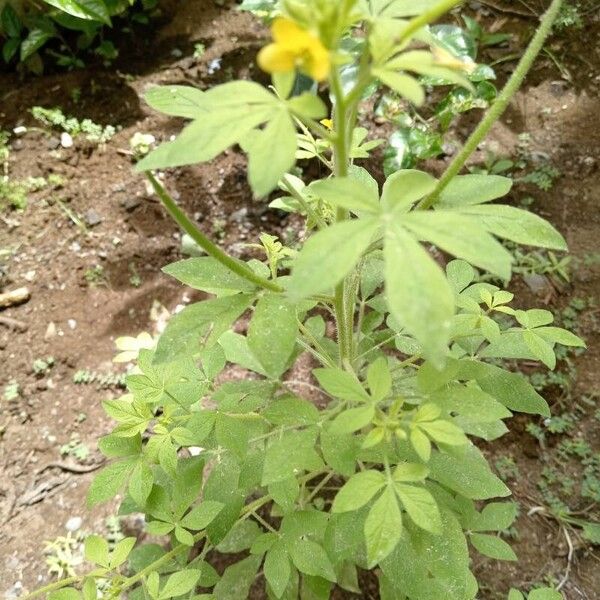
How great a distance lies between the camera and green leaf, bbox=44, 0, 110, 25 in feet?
9.48

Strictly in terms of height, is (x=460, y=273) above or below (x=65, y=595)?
above

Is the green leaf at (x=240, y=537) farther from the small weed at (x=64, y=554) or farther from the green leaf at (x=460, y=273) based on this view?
the green leaf at (x=460, y=273)

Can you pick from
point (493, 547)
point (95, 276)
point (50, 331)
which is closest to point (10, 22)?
point (95, 276)

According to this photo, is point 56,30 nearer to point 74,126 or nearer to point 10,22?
point 10,22

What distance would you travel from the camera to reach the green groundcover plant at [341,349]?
0.78 m

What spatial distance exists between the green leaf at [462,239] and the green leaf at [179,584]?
0.98 metres

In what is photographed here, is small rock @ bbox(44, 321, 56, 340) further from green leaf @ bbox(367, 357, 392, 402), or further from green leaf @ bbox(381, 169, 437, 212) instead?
green leaf @ bbox(381, 169, 437, 212)

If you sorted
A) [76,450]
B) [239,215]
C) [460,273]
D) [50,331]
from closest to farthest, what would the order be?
1. [460,273]
2. [76,450]
3. [50,331]
4. [239,215]

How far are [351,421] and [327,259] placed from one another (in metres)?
0.39

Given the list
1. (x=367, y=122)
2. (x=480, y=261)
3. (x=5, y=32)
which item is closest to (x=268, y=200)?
(x=367, y=122)

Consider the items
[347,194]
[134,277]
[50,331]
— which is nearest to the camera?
[347,194]

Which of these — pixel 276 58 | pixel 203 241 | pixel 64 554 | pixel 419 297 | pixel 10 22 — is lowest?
pixel 64 554

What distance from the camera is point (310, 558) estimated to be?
4.46 feet

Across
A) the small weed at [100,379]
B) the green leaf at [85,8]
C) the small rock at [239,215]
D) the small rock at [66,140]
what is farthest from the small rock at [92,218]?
the green leaf at [85,8]
